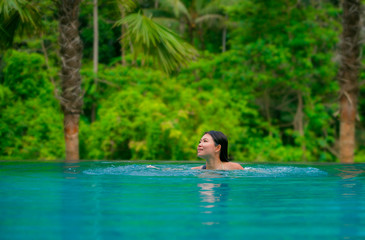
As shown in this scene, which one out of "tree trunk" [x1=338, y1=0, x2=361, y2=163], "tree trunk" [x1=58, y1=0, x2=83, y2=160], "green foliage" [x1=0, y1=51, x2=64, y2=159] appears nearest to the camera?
"tree trunk" [x1=58, y1=0, x2=83, y2=160]

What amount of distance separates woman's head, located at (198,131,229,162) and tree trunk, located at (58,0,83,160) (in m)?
4.38

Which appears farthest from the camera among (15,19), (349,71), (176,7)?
(176,7)

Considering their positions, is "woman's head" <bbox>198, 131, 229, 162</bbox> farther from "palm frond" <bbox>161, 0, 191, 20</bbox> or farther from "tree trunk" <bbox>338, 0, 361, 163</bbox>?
"palm frond" <bbox>161, 0, 191, 20</bbox>

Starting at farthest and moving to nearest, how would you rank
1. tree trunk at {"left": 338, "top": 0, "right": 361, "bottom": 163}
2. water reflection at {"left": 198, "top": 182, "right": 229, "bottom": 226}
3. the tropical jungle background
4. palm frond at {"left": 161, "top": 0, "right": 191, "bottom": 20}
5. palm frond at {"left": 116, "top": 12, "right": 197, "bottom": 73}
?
palm frond at {"left": 161, "top": 0, "right": 191, "bottom": 20} → the tropical jungle background → tree trunk at {"left": 338, "top": 0, "right": 361, "bottom": 163} → palm frond at {"left": 116, "top": 12, "right": 197, "bottom": 73} → water reflection at {"left": 198, "top": 182, "right": 229, "bottom": 226}

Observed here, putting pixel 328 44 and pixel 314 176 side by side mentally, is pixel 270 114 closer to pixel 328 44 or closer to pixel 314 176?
pixel 328 44

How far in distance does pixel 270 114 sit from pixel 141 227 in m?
19.1

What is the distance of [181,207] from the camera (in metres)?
3.53

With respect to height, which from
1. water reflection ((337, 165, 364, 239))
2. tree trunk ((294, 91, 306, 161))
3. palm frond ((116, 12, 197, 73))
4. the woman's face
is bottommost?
water reflection ((337, 165, 364, 239))

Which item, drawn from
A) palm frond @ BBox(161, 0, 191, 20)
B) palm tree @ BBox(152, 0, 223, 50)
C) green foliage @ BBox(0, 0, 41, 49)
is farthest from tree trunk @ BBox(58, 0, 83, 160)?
palm tree @ BBox(152, 0, 223, 50)

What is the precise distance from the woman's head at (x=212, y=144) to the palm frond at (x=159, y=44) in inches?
113

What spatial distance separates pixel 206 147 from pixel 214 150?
151mm

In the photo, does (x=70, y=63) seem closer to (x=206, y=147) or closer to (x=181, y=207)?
(x=206, y=147)

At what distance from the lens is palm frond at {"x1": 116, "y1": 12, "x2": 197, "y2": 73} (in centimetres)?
918

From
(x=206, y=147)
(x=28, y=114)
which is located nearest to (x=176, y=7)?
(x=28, y=114)
